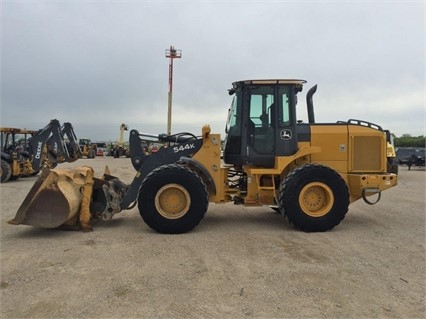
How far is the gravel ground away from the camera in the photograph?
12.5ft

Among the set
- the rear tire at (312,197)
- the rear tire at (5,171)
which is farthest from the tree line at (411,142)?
the rear tire at (312,197)

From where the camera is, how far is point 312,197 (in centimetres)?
707

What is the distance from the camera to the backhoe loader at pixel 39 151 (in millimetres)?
15570

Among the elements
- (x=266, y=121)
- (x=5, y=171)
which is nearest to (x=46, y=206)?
(x=266, y=121)

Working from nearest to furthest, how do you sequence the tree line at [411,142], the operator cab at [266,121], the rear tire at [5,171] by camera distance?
the operator cab at [266,121], the rear tire at [5,171], the tree line at [411,142]

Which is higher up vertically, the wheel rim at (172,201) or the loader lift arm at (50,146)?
the loader lift arm at (50,146)

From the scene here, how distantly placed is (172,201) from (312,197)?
242cm

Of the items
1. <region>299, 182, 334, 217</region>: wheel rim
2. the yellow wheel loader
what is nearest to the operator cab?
the yellow wheel loader

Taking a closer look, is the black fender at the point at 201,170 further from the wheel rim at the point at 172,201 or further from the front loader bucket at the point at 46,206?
the front loader bucket at the point at 46,206

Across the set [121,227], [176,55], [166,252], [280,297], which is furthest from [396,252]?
[176,55]

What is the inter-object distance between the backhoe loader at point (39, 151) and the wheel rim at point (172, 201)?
948cm

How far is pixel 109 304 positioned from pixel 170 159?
153 inches

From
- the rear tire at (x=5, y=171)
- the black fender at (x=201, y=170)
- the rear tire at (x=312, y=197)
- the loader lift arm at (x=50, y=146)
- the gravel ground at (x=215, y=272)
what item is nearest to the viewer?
the gravel ground at (x=215, y=272)

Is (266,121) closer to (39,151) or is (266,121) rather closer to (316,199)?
(316,199)
